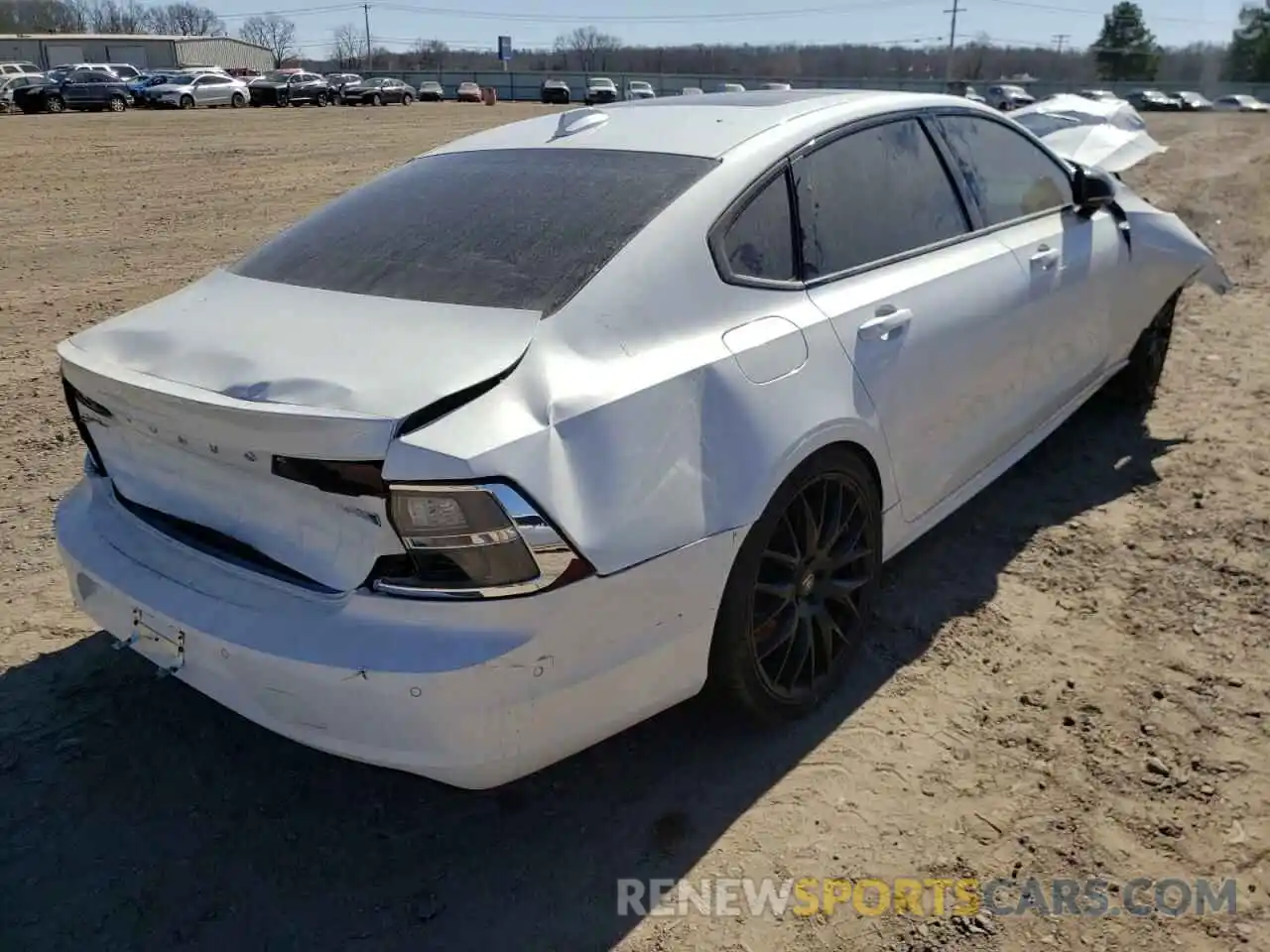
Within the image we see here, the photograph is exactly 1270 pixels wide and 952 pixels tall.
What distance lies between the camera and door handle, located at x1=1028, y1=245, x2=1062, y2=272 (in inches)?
150

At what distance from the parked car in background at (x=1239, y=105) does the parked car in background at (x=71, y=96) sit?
5582 cm

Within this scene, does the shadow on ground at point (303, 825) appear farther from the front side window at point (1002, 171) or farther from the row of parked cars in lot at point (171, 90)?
the row of parked cars in lot at point (171, 90)

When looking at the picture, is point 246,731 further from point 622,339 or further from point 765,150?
point 765,150

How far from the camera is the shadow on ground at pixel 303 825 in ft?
7.57

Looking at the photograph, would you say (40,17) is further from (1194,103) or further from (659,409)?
(659,409)

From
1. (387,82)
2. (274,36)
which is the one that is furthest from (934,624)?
(274,36)

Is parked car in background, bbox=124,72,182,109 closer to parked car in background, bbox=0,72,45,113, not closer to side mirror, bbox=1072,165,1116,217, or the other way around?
parked car in background, bbox=0,72,45,113

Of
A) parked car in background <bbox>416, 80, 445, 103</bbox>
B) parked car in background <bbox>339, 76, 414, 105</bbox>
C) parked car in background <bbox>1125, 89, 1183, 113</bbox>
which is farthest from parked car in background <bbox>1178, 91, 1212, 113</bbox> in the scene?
parked car in background <bbox>339, 76, 414, 105</bbox>

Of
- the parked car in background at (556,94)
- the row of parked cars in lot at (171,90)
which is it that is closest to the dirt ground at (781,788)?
the row of parked cars in lot at (171,90)

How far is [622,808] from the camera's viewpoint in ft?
8.70

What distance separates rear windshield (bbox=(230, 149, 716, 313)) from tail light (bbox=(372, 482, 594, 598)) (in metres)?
0.58

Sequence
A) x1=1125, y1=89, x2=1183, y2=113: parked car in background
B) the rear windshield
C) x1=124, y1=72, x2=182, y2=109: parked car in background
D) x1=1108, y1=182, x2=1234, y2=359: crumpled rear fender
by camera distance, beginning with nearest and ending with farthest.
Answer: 1. the rear windshield
2. x1=1108, y1=182, x2=1234, y2=359: crumpled rear fender
3. x1=124, y1=72, x2=182, y2=109: parked car in background
4. x1=1125, y1=89, x2=1183, y2=113: parked car in background

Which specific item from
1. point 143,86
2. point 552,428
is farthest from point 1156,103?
point 552,428

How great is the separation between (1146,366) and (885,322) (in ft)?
9.21
